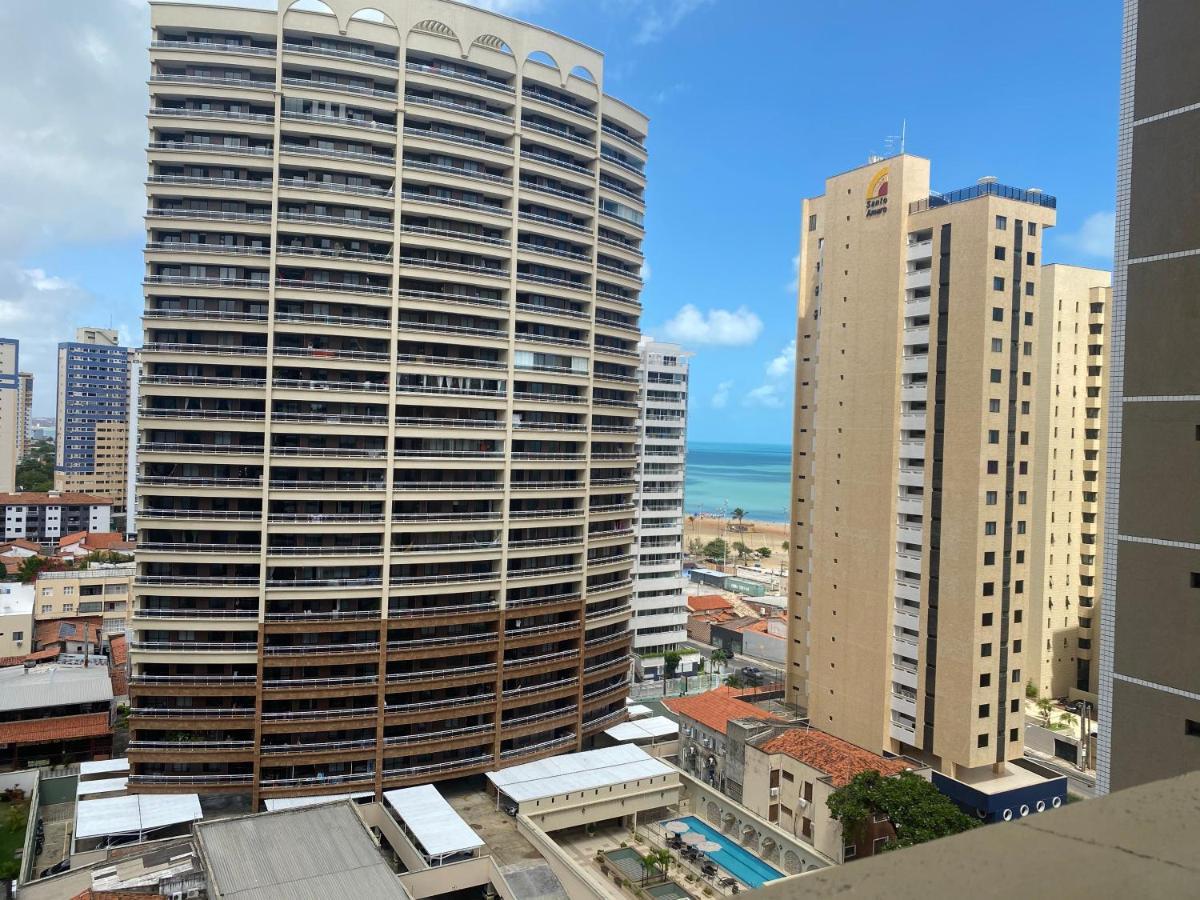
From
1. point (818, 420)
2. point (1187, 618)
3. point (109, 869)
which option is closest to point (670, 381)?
point (818, 420)

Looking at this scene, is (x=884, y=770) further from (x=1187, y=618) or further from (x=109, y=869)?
(x=109, y=869)

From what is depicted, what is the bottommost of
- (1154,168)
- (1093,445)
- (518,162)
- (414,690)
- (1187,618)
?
(414,690)

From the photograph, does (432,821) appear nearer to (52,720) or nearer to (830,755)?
(830,755)

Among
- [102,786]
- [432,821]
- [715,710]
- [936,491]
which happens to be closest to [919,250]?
[936,491]

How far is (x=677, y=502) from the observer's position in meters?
72.8

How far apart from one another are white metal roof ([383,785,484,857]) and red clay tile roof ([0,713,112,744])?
68.0ft

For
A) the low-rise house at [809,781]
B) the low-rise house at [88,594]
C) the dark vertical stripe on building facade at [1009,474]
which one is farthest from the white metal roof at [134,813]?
the dark vertical stripe on building facade at [1009,474]

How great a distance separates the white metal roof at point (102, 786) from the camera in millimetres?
38844

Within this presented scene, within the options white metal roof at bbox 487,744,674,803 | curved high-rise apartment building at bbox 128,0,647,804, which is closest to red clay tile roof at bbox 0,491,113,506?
curved high-rise apartment building at bbox 128,0,647,804

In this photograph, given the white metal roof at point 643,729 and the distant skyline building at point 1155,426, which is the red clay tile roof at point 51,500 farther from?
the distant skyline building at point 1155,426

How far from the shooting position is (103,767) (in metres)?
42.6

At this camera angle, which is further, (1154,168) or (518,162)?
(518,162)

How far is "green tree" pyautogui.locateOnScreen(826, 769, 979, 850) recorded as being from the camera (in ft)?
107

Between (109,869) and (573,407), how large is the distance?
2864 centimetres
